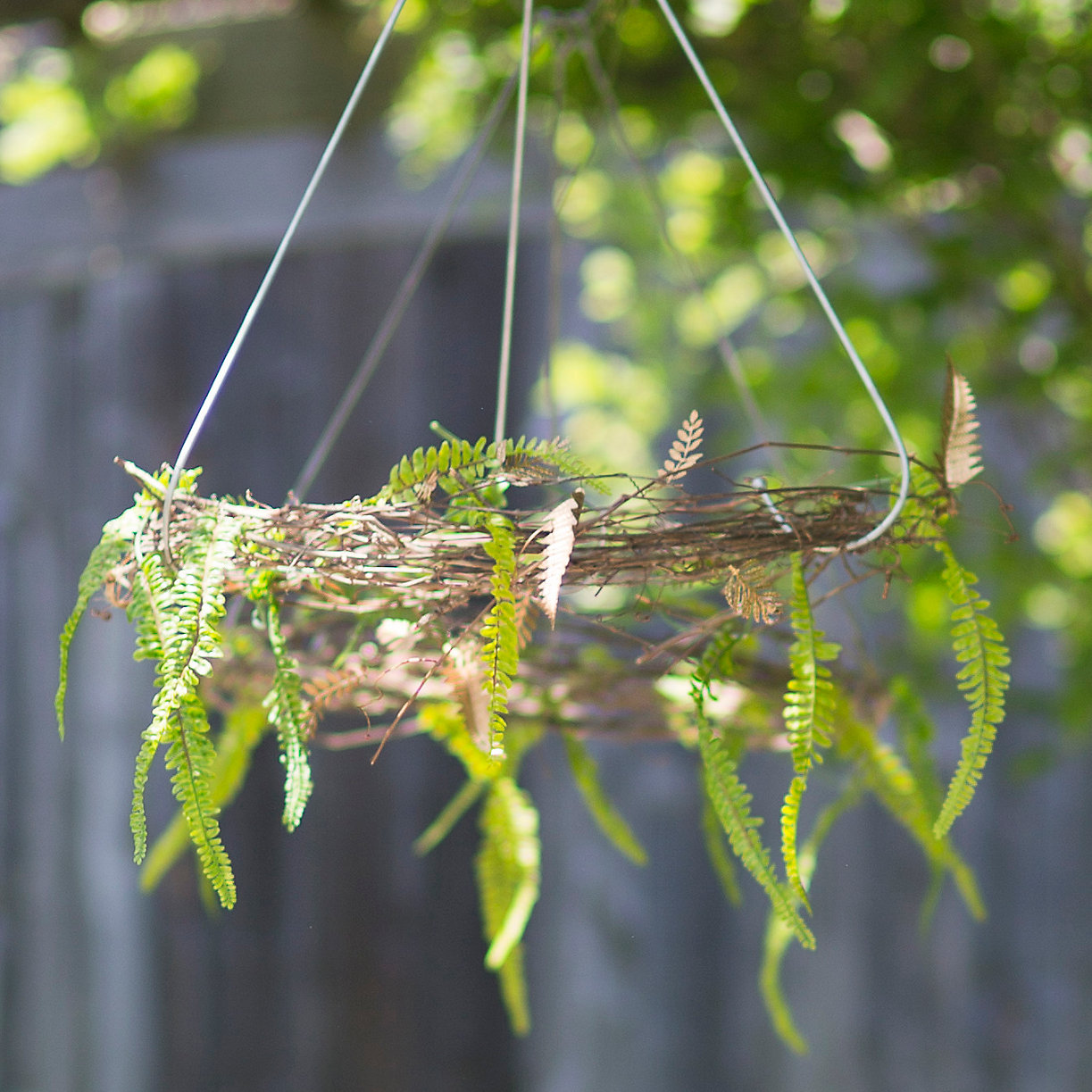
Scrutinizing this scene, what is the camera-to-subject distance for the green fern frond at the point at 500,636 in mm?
455

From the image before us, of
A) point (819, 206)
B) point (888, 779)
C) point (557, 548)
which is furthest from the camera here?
point (819, 206)

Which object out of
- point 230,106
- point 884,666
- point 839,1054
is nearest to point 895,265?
point 884,666

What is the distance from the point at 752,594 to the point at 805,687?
0.05m

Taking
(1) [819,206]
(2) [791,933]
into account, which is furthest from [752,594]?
(1) [819,206]

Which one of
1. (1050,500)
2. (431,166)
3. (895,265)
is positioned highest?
(431,166)

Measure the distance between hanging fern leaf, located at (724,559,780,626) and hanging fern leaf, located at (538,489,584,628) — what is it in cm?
8

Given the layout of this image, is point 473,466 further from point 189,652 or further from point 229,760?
point 229,760

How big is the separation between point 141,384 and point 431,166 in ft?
1.69

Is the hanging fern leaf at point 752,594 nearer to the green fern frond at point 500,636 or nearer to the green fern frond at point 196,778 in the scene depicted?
the green fern frond at point 500,636

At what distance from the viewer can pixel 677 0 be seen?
1107 millimetres

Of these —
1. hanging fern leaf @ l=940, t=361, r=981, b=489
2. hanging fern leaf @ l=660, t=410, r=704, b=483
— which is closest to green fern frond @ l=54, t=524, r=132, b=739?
hanging fern leaf @ l=660, t=410, r=704, b=483

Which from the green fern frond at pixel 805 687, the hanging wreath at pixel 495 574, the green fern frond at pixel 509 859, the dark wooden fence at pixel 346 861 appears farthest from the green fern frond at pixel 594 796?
the dark wooden fence at pixel 346 861

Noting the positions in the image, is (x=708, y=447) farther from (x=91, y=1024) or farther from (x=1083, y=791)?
(x=91, y=1024)

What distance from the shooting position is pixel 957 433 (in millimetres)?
→ 497
